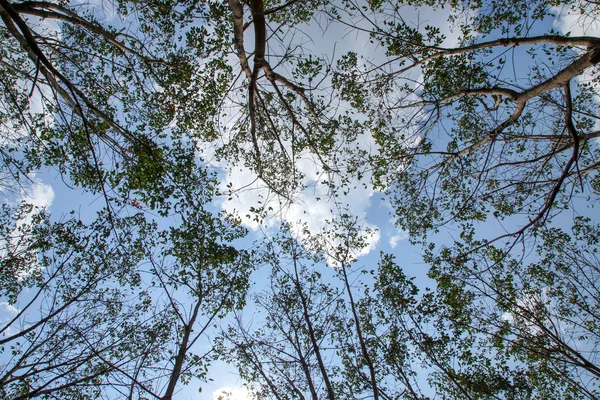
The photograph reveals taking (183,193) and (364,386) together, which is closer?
(183,193)

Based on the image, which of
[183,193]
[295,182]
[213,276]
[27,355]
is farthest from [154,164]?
[27,355]

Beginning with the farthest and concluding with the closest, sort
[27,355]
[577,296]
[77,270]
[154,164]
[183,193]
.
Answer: [577,296] < [77,270] < [27,355] < [183,193] < [154,164]

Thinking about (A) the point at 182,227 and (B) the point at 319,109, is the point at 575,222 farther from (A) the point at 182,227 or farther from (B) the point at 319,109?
(A) the point at 182,227

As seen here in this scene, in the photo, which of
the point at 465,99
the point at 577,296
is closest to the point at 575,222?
the point at 577,296

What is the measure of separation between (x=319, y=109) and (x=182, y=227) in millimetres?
5298

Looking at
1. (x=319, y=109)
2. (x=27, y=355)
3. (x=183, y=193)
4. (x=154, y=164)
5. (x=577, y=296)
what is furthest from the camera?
(x=577, y=296)

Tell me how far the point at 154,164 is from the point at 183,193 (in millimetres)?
812

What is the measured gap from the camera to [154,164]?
561cm

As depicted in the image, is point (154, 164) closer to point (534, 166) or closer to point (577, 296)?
point (534, 166)

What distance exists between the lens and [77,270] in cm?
846

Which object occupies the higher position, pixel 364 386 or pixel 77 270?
pixel 77 270

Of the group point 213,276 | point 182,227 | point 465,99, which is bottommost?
point 213,276

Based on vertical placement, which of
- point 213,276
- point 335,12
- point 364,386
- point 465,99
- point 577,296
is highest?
point 335,12

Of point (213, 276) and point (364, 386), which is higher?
point (213, 276)
